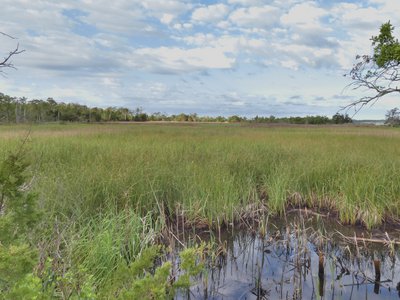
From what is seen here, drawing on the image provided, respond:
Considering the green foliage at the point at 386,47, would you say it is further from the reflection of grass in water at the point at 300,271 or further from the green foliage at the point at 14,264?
the green foliage at the point at 14,264

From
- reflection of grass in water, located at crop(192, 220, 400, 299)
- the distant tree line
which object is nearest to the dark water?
reflection of grass in water, located at crop(192, 220, 400, 299)

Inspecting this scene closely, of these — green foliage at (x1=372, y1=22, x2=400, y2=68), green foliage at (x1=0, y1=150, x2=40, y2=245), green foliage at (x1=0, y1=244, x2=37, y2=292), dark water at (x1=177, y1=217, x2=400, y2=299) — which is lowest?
dark water at (x1=177, y1=217, x2=400, y2=299)

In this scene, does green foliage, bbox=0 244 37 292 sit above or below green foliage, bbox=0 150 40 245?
below

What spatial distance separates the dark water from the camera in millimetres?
4379

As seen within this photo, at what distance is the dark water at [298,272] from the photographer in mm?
4379

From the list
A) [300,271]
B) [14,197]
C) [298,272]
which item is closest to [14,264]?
[14,197]

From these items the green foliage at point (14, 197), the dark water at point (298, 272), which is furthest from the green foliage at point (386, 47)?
the green foliage at point (14, 197)

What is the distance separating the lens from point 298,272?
488cm

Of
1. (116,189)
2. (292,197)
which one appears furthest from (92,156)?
(292,197)

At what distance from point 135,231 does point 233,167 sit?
510 cm

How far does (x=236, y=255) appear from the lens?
559cm

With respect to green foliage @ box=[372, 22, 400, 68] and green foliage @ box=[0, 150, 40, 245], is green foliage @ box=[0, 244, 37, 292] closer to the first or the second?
green foliage @ box=[0, 150, 40, 245]

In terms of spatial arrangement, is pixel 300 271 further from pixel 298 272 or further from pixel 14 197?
pixel 14 197

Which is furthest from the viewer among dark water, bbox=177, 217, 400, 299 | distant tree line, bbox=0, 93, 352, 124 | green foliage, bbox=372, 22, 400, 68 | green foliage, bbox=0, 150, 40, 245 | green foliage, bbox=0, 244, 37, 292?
distant tree line, bbox=0, 93, 352, 124
